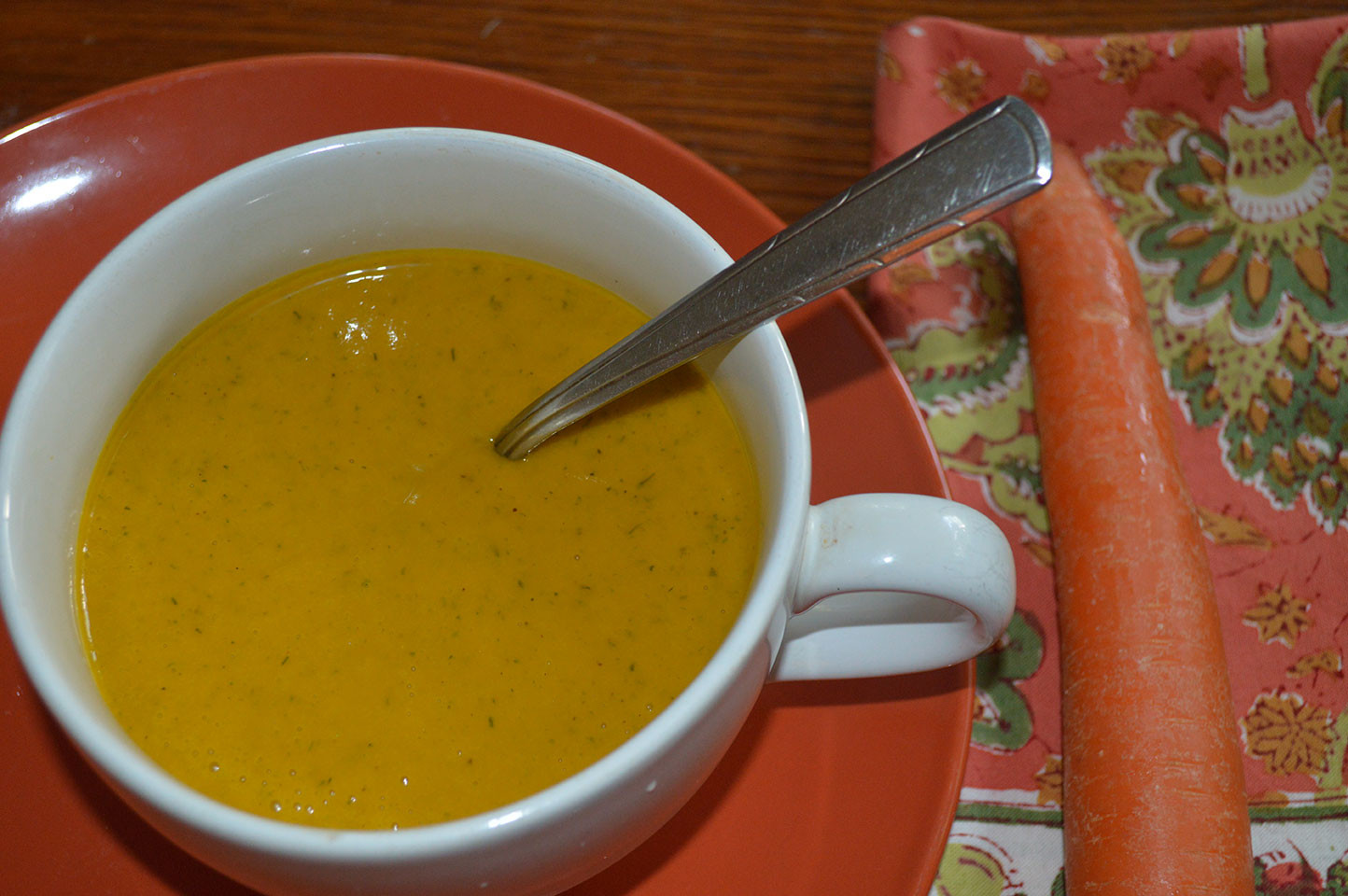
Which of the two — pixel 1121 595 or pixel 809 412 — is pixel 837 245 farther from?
pixel 1121 595

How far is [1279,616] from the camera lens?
1.22 meters

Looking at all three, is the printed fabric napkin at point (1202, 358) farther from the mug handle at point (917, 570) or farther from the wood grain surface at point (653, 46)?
the mug handle at point (917, 570)

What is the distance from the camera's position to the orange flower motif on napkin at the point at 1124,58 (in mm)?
1459

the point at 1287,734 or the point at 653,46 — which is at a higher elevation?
the point at 653,46

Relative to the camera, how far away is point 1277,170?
144cm

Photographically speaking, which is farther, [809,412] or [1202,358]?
[1202,358]

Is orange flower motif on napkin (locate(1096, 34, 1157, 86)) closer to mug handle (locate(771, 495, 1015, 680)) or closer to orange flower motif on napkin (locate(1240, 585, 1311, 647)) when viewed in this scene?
orange flower motif on napkin (locate(1240, 585, 1311, 647))

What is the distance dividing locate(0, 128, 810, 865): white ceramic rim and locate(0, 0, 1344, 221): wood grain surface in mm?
631

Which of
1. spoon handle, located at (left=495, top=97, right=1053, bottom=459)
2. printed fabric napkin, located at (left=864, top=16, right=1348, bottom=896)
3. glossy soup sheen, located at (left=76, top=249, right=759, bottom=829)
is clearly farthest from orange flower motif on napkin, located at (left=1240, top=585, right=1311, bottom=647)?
spoon handle, located at (left=495, top=97, right=1053, bottom=459)

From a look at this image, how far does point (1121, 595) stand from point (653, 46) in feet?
2.94

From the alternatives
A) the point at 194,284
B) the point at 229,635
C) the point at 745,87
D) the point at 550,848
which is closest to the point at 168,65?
the point at 194,284

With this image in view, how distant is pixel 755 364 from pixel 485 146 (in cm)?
30

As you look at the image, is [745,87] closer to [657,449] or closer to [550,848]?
[657,449]

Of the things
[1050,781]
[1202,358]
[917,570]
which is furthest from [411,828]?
[1202,358]
